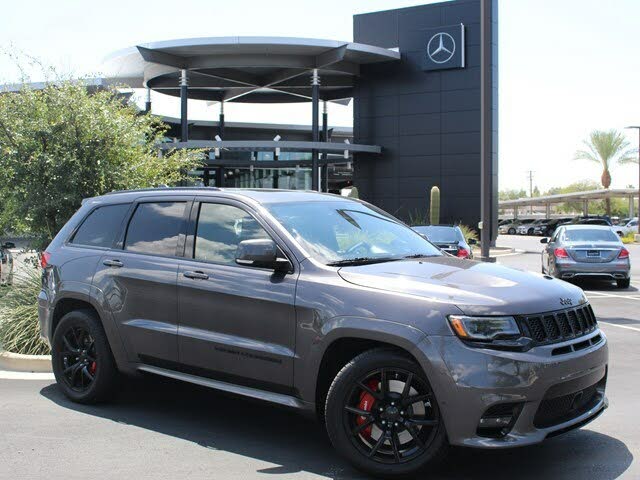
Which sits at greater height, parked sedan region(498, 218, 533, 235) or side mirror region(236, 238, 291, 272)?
side mirror region(236, 238, 291, 272)

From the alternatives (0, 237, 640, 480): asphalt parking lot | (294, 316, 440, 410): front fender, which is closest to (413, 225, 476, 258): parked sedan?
(0, 237, 640, 480): asphalt parking lot

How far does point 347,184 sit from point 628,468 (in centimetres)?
5748

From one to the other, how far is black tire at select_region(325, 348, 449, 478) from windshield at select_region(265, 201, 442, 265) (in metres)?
0.84

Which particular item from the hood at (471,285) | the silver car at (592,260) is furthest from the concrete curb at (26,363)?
the silver car at (592,260)

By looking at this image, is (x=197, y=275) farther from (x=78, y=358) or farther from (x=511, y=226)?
(x=511, y=226)

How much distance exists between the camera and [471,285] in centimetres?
454

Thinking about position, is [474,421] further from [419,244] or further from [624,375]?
[624,375]

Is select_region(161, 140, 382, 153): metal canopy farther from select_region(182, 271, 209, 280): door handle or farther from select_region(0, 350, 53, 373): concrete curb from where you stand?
select_region(182, 271, 209, 280): door handle

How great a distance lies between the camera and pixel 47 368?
7691 millimetres

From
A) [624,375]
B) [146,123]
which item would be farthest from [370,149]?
[624,375]

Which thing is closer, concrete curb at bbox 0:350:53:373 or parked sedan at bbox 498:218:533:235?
concrete curb at bbox 0:350:53:373

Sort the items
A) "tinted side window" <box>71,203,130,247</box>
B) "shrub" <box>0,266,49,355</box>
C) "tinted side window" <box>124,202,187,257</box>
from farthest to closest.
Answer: "shrub" <box>0,266,49,355</box>, "tinted side window" <box>71,203,130,247</box>, "tinted side window" <box>124,202,187,257</box>

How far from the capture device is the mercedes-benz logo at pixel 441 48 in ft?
126

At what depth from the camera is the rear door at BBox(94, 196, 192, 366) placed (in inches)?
221
